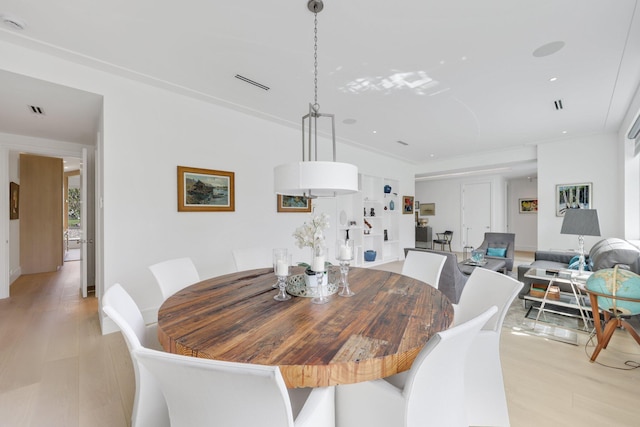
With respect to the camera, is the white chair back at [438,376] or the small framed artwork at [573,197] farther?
the small framed artwork at [573,197]

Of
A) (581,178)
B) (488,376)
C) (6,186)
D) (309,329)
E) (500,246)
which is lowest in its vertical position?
(488,376)

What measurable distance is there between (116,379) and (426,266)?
2.72m

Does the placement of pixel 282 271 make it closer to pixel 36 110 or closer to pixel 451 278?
pixel 451 278

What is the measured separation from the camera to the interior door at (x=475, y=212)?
27.7ft

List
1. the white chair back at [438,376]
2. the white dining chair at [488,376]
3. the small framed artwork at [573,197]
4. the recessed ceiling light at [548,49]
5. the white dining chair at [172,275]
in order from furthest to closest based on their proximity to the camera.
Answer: the small framed artwork at [573,197], the recessed ceiling light at [548,49], the white dining chair at [172,275], the white dining chair at [488,376], the white chair back at [438,376]

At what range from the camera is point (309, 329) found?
3.95 ft

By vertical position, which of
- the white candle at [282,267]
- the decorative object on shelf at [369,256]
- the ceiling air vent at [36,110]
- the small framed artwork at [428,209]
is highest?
the ceiling air vent at [36,110]

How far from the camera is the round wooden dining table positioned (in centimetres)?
95

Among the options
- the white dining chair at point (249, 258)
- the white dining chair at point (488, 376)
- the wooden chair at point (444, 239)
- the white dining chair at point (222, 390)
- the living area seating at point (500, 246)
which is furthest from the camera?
the wooden chair at point (444, 239)

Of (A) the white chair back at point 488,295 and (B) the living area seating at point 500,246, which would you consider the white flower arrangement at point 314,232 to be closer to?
(A) the white chair back at point 488,295

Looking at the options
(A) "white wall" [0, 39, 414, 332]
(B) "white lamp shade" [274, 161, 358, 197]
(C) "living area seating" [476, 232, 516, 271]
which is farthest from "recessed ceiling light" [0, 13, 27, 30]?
(C) "living area seating" [476, 232, 516, 271]

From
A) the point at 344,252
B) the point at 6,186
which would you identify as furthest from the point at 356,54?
the point at 6,186

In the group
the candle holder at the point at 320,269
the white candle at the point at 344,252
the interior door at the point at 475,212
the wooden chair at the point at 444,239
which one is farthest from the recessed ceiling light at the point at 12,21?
the interior door at the point at 475,212

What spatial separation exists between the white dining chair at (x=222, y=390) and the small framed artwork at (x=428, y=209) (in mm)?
9904
